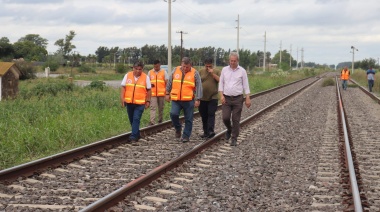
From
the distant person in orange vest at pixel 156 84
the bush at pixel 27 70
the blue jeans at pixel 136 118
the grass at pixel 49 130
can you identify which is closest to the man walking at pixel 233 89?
the blue jeans at pixel 136 118

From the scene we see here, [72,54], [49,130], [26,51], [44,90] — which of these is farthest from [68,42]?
[49,130]

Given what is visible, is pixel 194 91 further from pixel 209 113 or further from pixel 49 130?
pixel 49 130

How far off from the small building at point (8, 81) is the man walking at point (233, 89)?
51.5 feet

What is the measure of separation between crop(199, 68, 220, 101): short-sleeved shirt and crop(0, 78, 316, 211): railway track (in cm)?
107

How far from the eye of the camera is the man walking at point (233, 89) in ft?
35.1

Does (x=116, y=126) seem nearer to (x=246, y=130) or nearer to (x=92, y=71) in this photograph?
(x=246, y=130)

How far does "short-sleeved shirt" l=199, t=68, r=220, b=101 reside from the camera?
1145 centimetres

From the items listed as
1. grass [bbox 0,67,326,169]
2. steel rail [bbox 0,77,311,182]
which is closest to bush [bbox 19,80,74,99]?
grass [bbox 0,67,326,169]

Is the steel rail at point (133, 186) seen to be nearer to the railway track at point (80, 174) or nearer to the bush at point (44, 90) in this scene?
the railway track at point (80, 174)

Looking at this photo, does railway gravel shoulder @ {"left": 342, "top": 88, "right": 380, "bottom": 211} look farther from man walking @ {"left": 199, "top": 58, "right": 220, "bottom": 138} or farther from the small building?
the small building

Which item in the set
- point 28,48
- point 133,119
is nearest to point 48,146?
point 133,119

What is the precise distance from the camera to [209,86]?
452 inches

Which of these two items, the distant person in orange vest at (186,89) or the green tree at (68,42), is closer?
the distant person in orange vest at (186,89)

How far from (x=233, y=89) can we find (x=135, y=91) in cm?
206
